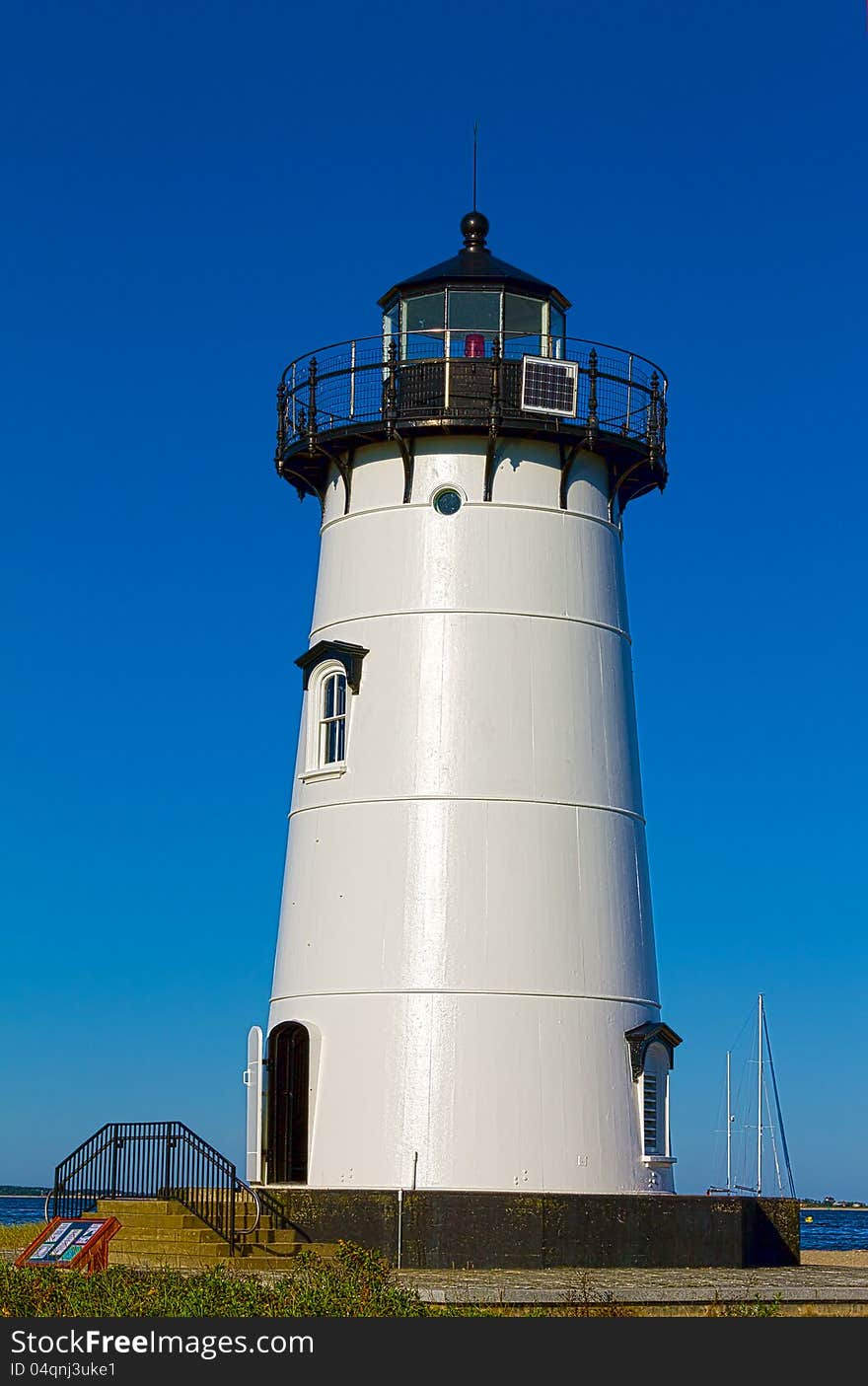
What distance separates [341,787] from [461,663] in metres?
2.18

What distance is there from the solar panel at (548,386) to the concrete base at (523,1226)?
960 cm

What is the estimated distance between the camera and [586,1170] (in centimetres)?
2303

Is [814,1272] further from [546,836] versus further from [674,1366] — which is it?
[674,1366]

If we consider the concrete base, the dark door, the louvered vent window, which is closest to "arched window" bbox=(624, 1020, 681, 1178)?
the louvered vent window

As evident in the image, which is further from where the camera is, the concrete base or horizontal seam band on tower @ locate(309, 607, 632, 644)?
horizontal seam band on tower @ locate(309, 607, 632, 644)

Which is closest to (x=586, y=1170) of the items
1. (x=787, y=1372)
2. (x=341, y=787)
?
(x=341, y=787)

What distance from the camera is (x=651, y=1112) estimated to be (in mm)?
24156

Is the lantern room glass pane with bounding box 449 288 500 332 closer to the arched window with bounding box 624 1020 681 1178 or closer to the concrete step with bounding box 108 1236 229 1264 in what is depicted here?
the arched window with bounding box 624 1020 681 1178

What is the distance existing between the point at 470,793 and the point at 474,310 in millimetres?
6372

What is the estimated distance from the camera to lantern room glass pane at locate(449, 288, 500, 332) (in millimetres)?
25359

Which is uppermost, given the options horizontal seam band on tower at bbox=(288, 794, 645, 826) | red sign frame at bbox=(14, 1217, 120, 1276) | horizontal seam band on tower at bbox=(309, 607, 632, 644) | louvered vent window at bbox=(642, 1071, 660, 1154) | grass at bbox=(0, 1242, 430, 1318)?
horizontal seam band on tower at bbox=(309, 607, 632, 644)

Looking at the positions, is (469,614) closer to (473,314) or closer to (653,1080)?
(473,314)

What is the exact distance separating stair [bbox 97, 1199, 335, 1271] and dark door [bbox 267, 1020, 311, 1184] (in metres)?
1.22

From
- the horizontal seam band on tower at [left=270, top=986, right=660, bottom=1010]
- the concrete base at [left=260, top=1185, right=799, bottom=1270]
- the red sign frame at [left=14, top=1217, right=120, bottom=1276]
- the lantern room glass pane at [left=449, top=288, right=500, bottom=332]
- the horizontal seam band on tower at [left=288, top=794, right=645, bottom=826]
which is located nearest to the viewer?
the red sign frame at [left=14, top=1217, right=120, bottom=1276]
